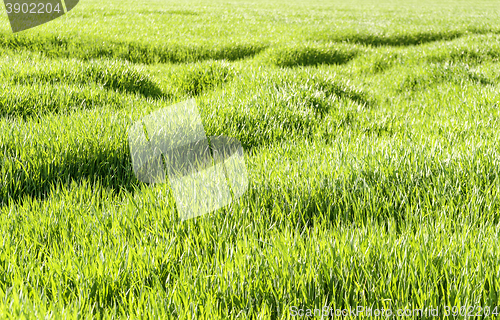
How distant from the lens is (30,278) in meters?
1.62

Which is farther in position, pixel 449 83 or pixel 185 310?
pixel 449 83

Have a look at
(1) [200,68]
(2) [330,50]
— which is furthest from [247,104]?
(2) [330,50]

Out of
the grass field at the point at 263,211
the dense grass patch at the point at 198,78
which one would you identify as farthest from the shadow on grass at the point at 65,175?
the dense grass patch at the point at 198,78

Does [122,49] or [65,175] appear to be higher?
[122,49]

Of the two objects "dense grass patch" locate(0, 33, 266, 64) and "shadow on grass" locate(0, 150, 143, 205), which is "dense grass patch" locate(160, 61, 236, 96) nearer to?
"dense grass patch" locate(0, 33, 266, 64)

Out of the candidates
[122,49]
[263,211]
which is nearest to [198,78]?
[122,49]

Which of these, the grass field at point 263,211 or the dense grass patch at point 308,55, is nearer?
the grass field at point 263,211

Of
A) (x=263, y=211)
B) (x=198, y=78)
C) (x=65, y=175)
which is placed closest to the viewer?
(x=263, y=211)

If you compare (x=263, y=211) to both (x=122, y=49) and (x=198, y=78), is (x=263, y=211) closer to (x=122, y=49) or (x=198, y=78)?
(x=198, y=78)

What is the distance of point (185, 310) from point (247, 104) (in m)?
3.11

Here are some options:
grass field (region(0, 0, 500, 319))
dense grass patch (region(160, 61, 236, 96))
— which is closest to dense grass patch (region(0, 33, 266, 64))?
dense grass patch (region(160, 61, 236, 96))

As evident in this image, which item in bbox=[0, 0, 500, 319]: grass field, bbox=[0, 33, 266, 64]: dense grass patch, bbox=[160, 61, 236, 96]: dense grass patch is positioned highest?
bbox=[0, 33, 266, 64]: dense grass patch

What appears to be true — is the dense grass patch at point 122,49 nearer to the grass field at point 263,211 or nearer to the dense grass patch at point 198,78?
the dense grass patch at point 198,78

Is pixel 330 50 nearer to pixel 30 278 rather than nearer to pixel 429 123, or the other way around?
pixel 429 123
